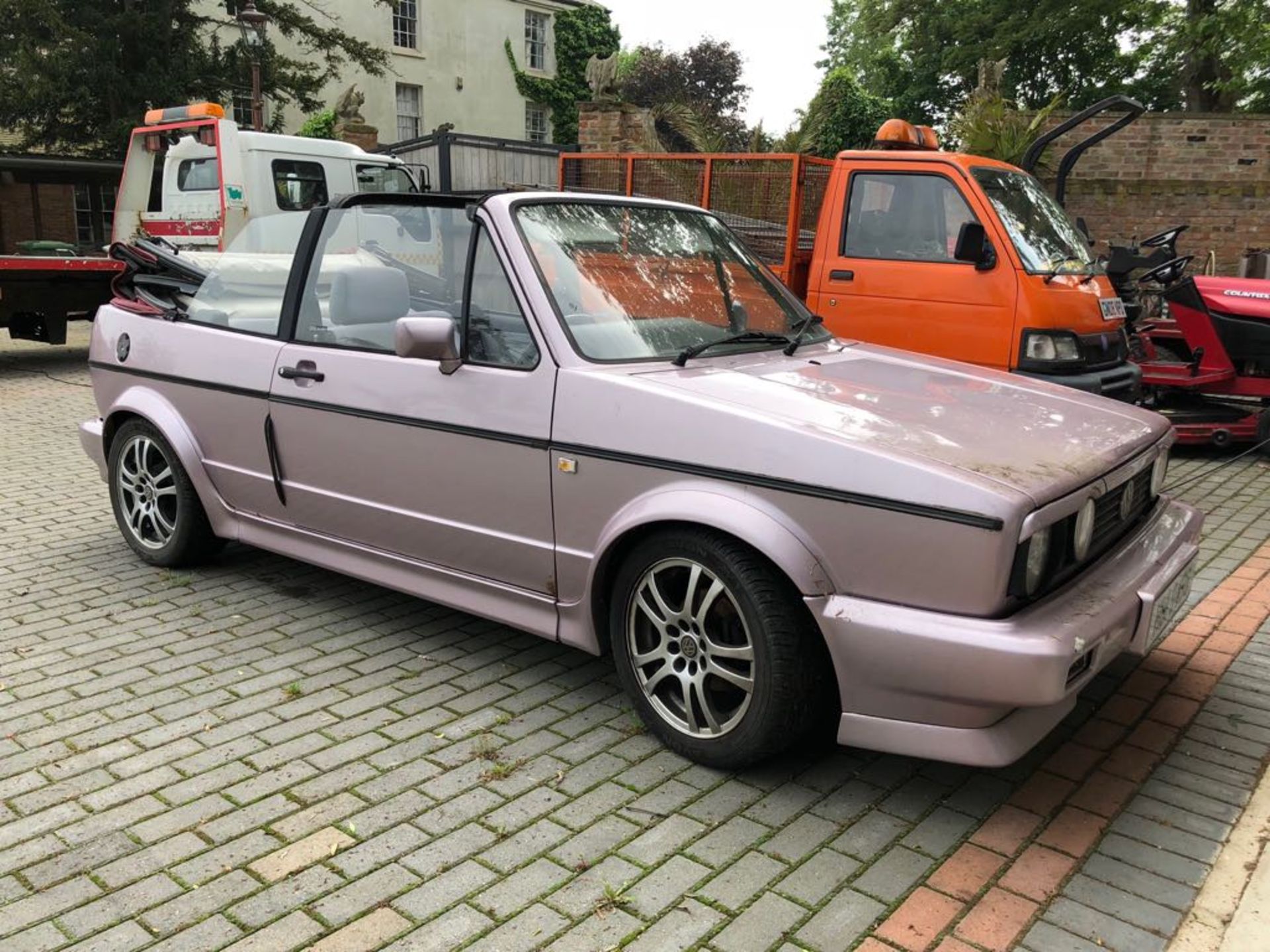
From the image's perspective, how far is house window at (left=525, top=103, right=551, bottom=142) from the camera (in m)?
33.8

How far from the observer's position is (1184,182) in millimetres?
14055

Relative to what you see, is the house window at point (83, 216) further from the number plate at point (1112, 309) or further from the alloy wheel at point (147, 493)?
the number plate at point (1112, 309)

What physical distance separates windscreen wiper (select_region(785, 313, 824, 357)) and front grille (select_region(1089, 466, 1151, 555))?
4.15 ft

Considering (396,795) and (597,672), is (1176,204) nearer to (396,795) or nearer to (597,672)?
(597,672)

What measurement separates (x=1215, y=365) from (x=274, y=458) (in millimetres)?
7141

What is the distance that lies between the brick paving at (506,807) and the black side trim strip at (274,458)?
1.91 ft

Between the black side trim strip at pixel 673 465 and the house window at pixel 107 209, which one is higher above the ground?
the house window at pixel 107 209

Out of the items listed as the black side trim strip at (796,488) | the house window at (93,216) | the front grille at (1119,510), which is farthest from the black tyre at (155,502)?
the house window at (93,216)

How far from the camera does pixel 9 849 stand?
2.88 m

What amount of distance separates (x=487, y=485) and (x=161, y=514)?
2293 mm

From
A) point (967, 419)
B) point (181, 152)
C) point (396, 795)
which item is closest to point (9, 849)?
point (396, 795)

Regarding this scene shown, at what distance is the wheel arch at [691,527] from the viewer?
293cm

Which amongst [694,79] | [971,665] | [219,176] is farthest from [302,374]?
[694,79]

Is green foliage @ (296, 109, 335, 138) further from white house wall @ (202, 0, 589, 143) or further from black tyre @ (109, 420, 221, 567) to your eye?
black tyre @ (109, 420, 221, 567)
